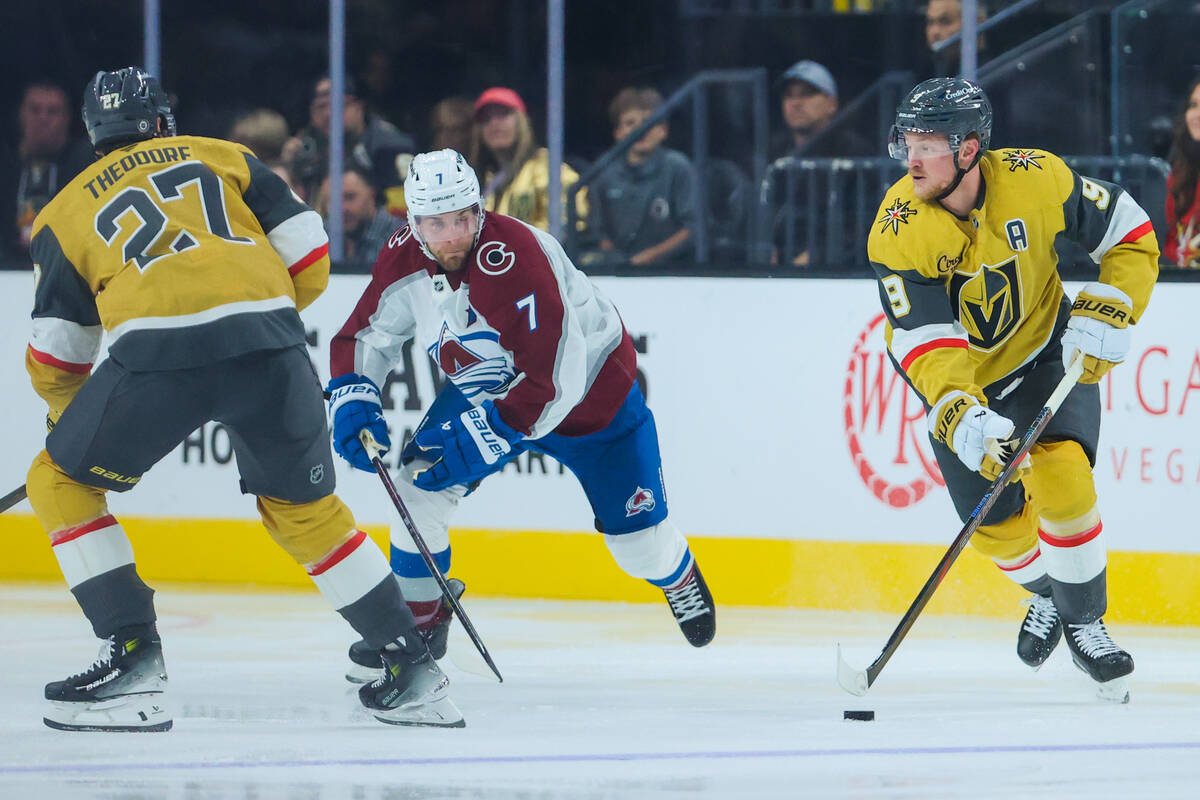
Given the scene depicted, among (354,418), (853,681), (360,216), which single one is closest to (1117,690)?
(853,681)

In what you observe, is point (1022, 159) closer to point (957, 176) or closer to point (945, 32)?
point (957, 176)

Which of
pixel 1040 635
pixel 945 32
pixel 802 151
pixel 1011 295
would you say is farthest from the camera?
pixel 802 151

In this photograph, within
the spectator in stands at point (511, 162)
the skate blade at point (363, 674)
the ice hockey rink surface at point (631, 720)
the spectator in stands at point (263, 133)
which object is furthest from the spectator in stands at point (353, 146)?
the skate blade at point (363, 674)

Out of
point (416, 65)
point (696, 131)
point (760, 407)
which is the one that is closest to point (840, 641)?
point (760, 407)

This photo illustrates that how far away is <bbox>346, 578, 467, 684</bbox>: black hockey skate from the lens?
3.75 metres

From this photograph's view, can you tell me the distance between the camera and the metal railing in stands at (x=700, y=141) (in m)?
5.47

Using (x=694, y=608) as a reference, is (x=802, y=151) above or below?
above

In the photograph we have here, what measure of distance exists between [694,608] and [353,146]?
243 centimetres

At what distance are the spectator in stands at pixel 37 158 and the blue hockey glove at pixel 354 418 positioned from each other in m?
2.81

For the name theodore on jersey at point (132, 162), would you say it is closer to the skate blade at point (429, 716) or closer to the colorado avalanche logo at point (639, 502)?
the skate blade at point (429, 716)

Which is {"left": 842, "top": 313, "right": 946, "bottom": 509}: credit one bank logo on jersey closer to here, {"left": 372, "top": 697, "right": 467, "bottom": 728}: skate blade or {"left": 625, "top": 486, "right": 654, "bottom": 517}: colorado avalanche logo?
{"left": 625, "top": 486, "right": 654, "bottom": 517}: colorado avalanche logo

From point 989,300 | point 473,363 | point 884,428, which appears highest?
point 989,300

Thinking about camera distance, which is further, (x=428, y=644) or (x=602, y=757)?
(x=428, y=644)

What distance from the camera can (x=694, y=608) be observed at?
4180 mm
